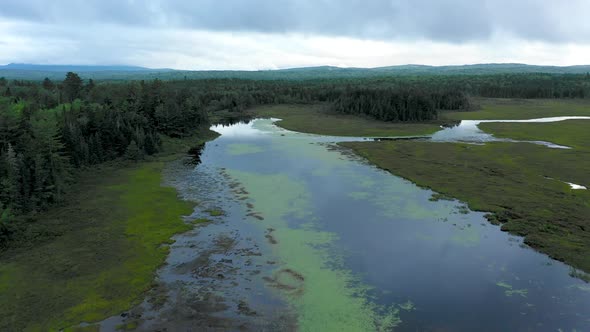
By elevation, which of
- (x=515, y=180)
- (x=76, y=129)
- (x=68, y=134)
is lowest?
(x=515, y=180)

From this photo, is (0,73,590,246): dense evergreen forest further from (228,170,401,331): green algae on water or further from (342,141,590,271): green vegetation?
(342,141,590,271): green vegetation

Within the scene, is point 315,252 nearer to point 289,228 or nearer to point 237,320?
point 289,228

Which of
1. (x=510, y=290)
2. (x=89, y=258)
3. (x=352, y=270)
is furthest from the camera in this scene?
(x=89, y=258)

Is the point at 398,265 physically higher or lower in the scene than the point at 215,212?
lower

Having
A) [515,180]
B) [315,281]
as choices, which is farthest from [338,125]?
[315,281]

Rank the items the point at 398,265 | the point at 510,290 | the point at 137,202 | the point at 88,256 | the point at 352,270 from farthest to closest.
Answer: the point at 137,202, the point at 88,256, the point at 398,265, the point at 352,270, the point at 510,290

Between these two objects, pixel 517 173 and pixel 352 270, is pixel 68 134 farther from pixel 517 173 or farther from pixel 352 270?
pixel 517 173

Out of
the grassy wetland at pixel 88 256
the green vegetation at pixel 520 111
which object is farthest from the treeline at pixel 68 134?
the green vegetation at pixel 520 111

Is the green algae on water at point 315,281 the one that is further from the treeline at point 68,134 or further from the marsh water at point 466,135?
the marsh water at point 466,135
